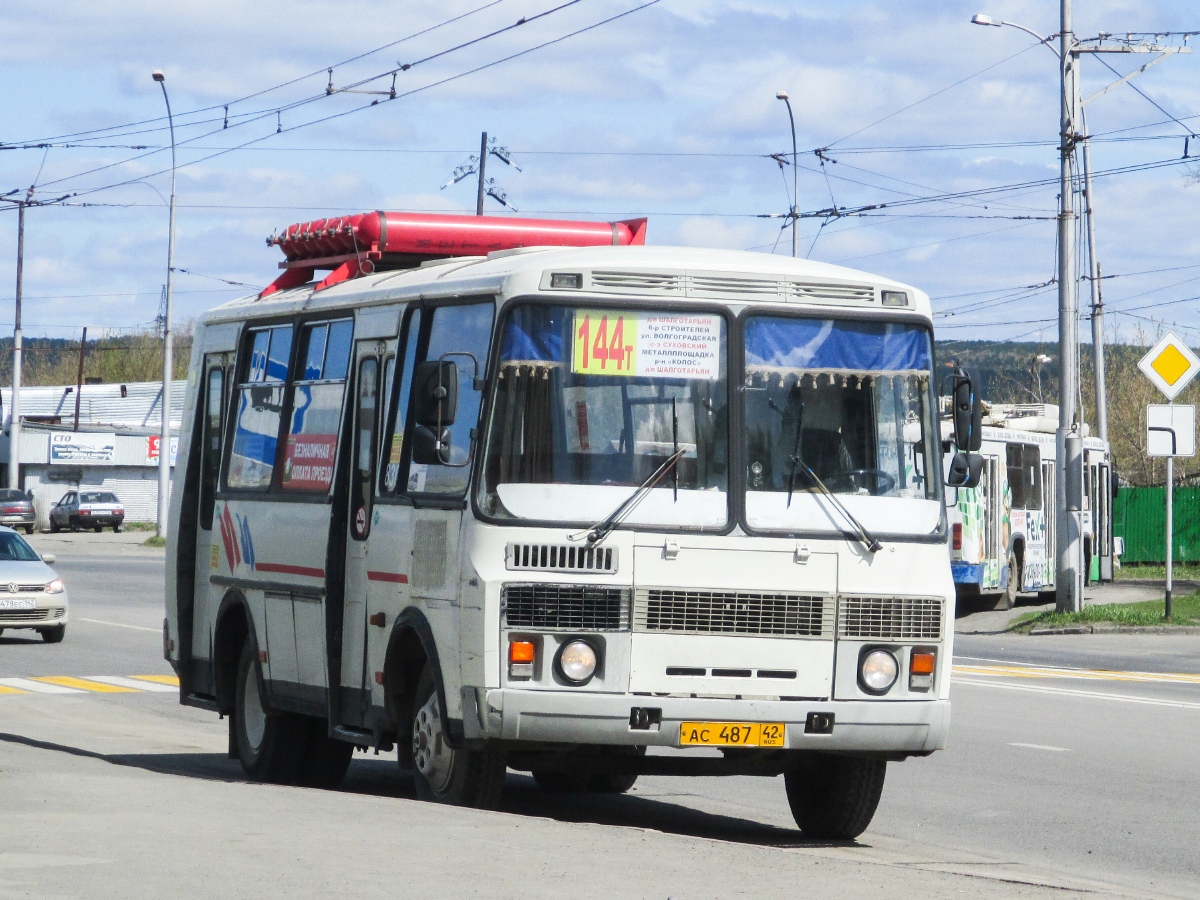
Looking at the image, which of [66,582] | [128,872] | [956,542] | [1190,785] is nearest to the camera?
[128,872]

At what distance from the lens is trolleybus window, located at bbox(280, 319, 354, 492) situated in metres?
11.2

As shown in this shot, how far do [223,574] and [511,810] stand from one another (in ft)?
9.50

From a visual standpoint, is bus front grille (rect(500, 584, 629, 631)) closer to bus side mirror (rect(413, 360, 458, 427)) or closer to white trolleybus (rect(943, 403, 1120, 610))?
bus side mirror (rect(413, 360, 458, 427))

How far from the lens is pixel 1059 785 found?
1223 cm

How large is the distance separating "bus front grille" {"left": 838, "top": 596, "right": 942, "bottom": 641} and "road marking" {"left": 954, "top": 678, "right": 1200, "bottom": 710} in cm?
875

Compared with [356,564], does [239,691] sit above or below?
below

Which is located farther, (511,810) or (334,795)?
(511,810)

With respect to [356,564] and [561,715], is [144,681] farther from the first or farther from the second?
[561,715]

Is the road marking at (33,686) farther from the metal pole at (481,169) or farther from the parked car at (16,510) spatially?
the parked car at (16,510)

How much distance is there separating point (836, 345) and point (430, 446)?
2.04 m

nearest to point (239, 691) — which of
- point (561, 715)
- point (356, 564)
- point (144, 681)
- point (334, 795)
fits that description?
point (356, 564)

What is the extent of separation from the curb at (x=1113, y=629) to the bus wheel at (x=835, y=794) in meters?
17.2

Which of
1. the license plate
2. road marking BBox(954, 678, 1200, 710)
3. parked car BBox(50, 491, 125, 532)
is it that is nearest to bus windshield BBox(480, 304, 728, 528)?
the license plate

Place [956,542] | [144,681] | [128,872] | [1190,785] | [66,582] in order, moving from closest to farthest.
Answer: [128,872], [1190,785], [144,681], [956,542], [66,582]
